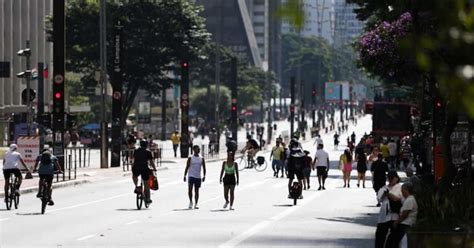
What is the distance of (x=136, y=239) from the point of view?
21.2 m

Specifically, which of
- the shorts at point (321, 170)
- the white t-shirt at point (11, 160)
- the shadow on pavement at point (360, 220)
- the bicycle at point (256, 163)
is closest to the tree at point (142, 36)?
the bicycle at point (256, 163)

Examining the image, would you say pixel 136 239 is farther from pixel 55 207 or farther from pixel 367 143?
pixel 367 143

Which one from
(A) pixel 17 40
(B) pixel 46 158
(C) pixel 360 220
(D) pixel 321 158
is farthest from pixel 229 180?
(A) pixel 17 40

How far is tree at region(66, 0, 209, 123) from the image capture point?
93312mm

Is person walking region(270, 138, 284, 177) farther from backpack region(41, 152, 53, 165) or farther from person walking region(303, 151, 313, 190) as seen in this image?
backpack region(41, 152, 53, 165)

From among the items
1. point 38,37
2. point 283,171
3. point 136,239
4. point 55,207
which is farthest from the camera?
point 38,37

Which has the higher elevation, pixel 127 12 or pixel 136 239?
pixel 127 12

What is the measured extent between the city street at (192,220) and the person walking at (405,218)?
190 inches

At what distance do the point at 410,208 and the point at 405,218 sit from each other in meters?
0.15

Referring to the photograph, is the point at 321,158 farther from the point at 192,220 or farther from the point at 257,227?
the point at 257,227

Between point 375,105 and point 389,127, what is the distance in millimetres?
2914

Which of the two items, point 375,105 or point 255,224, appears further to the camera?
point 375,105

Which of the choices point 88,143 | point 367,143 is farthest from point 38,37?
point 367,143

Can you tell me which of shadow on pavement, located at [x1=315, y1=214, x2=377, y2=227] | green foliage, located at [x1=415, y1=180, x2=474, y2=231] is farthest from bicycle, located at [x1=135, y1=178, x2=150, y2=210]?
green foliage, located at [x1=415, y1=180, x2=474, y2=231]
